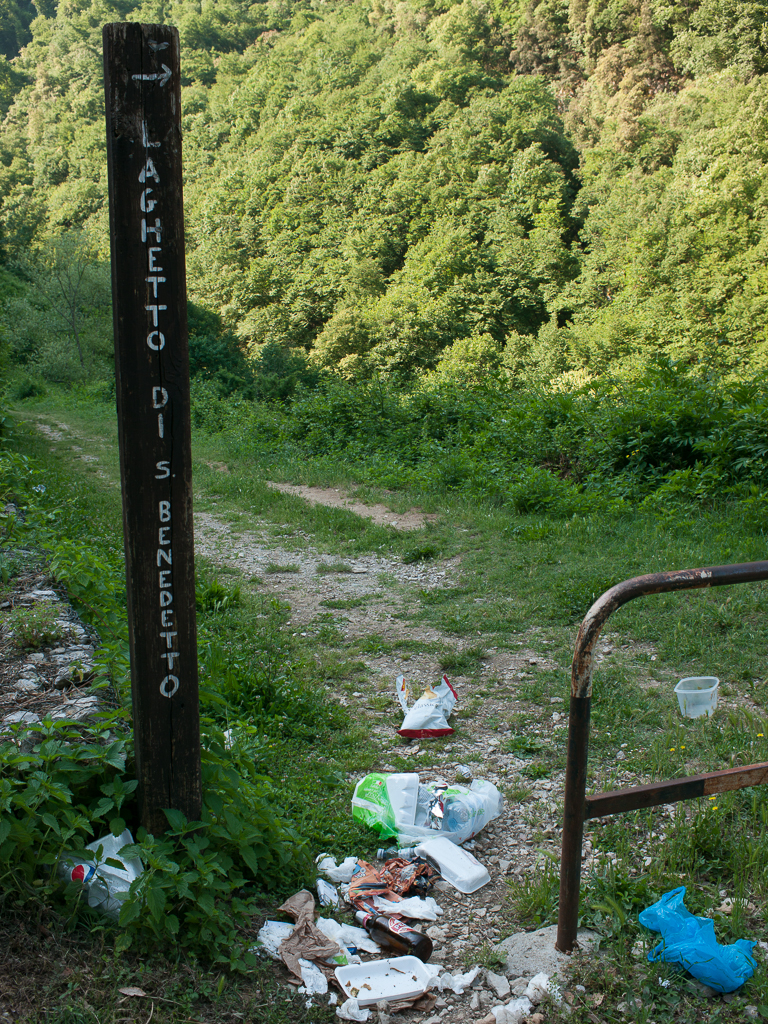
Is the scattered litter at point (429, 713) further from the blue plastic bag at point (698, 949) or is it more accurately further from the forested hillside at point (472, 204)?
the forested hillside at point (472, 204)

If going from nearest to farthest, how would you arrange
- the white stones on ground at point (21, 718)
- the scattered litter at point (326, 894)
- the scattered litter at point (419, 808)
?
the scattered litter at point (326, 894) < the white stones on ground at point (21, 718) < the scattered litter at point (419, 808)

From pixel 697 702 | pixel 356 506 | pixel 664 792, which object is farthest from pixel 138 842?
pixel 356 506

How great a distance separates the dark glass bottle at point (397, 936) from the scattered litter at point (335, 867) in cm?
22

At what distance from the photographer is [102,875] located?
6.73ft

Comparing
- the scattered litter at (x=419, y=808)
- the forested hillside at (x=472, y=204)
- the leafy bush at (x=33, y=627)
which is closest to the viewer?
the scattered litter at (x=419, y=808)

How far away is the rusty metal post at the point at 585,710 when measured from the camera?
1.93 meters

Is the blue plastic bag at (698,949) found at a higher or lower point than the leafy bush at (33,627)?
lower

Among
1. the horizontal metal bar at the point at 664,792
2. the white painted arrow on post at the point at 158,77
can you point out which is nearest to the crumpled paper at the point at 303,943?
the horizontal metal bar at the point at 664,792

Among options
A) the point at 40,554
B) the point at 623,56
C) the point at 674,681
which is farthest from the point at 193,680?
the point at 623,56

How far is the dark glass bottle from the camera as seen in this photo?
2238 mm

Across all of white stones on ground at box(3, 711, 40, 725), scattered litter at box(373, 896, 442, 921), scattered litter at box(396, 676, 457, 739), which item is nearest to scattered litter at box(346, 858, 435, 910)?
scattered litter at box(373, 896, 442, 921)

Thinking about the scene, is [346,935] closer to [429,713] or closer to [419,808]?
[419,808]

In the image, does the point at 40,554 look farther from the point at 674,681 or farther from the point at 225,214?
the point at 225,214

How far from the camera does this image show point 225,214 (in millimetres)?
46969
